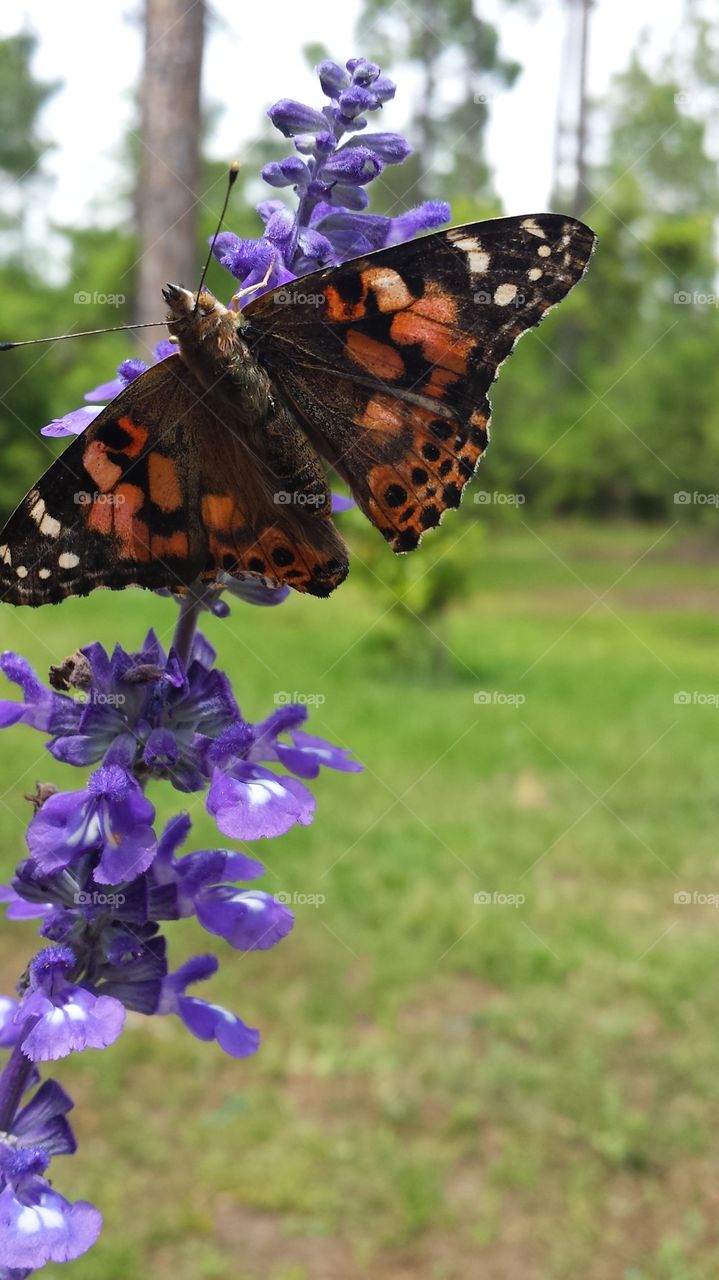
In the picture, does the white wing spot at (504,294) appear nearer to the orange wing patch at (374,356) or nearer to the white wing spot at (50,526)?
the orange wing patch at (374,356)

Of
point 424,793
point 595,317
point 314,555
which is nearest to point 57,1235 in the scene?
point 314,555

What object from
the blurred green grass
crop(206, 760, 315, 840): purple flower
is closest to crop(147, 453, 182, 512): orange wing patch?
crop(206, 760, 315, 840): purple flower

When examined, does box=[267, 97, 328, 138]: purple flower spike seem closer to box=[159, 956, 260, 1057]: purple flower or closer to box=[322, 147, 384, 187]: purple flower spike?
box=[322, 147, 384, 187]: purple flower spike

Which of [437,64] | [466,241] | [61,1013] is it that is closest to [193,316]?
[466,241]

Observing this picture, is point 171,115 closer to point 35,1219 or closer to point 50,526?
point 50,526

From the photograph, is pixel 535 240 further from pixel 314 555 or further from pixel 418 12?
pixel 418 12

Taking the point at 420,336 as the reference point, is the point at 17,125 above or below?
below
